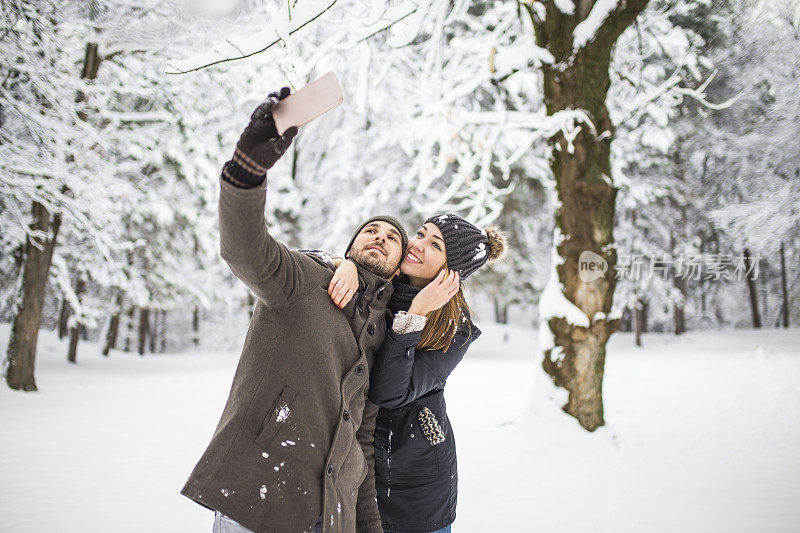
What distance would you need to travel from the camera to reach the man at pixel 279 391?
1.34 metres

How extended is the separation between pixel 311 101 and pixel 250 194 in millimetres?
313

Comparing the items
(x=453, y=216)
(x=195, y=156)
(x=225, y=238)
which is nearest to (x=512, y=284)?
(x=195, y=156)

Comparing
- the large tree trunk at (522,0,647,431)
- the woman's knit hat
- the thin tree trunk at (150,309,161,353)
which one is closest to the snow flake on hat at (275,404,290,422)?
the woman's knit hat

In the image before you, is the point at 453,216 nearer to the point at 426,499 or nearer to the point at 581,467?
the point at 426,499

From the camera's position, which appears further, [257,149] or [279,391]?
[279,391]

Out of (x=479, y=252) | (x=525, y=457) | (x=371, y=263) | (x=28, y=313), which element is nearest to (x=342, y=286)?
(x=371, y=263)

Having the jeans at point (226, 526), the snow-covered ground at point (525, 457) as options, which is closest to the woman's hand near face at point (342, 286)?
the jeans at point (226, 526)

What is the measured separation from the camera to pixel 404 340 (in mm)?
1864

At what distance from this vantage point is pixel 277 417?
5.01ft

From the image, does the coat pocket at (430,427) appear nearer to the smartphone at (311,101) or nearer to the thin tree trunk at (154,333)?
the smartphone at (311,101)

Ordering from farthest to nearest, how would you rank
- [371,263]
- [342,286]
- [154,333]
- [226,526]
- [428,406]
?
[154,333] → [428,406] → [371,263] → [342,286] → [226,526]

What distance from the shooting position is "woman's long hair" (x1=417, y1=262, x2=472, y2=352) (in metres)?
2.18

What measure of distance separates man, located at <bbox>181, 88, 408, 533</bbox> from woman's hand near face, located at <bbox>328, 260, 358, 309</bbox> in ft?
0.12

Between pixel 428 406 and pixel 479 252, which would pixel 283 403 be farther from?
pixel 479 252
